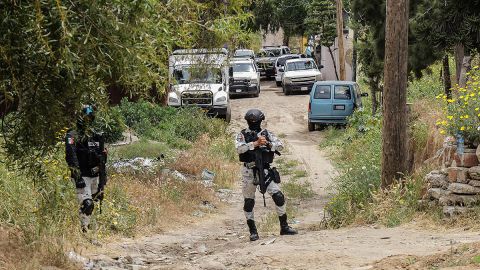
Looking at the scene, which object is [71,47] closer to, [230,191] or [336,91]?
[230,191]

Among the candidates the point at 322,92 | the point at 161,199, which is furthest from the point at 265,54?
the point at 161,199

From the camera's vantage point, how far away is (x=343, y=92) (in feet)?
93.5

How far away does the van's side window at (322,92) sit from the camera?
28.5 meters

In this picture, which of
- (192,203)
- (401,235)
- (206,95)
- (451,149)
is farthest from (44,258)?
(206,95)

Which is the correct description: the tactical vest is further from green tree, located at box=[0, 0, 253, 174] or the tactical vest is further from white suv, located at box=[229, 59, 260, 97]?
white suv, located at box=[229, 59, 260, 97]

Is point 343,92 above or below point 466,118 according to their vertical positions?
above

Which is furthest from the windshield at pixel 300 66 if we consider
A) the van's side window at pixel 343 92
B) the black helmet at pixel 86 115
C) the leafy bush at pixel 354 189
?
the black helmet at pixel 86 115

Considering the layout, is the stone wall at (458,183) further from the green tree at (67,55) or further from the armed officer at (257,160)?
the green tree at (67,55)

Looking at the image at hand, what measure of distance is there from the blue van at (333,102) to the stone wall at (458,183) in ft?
54.7

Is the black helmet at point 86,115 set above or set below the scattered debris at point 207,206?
above

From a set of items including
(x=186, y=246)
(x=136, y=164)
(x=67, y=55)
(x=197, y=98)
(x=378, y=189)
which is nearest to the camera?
(x=67, y=55)

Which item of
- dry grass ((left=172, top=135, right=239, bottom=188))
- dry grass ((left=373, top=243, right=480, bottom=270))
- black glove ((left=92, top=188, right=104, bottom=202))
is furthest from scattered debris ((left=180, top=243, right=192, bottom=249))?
dry grass ((left=172, top=135, right=239, bottom=188))

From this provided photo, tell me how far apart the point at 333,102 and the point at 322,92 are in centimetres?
62

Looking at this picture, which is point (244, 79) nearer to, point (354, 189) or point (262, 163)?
point (354, 189)
